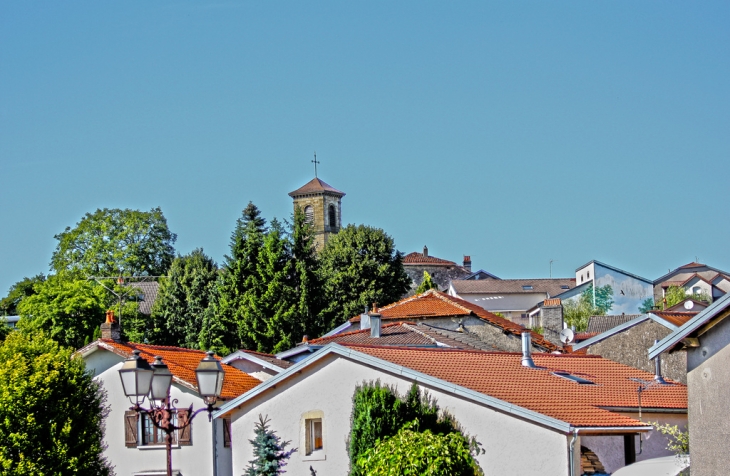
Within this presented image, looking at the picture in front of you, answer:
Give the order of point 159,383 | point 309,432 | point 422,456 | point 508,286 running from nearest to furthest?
point 159,383, point 422,456, point 309,432, point 508,286

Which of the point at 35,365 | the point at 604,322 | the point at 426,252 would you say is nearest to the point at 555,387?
the point at 35,365

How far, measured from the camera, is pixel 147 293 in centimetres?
7912

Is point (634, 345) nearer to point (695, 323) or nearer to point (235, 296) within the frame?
point (695, 323)

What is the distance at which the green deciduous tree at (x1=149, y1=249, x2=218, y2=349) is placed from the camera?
63.4m

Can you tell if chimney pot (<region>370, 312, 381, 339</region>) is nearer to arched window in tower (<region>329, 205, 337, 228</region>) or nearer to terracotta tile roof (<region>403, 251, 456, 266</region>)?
terracotta tile roof (<region>403, 251, 456, 266</region>)

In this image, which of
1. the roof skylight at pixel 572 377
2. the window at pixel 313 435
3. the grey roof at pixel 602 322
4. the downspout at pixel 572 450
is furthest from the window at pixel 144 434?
the grey roof at pixel 602 322

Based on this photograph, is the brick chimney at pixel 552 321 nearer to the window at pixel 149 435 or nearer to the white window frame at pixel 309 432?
the window at pixel 149 435

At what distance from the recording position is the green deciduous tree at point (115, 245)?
8062cm

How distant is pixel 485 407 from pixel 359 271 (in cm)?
4597

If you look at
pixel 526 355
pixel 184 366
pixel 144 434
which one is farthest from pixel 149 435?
pixel 526 355

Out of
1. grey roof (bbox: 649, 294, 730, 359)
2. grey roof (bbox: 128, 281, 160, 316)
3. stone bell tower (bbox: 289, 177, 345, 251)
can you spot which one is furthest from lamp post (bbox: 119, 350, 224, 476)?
stone bell tower (bbox: 289, 177, 345, 251)

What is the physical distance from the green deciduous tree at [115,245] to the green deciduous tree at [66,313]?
1616 cm

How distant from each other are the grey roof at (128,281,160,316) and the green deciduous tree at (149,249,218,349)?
10.1 meters

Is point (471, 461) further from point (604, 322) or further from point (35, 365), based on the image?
point (604, 322)
